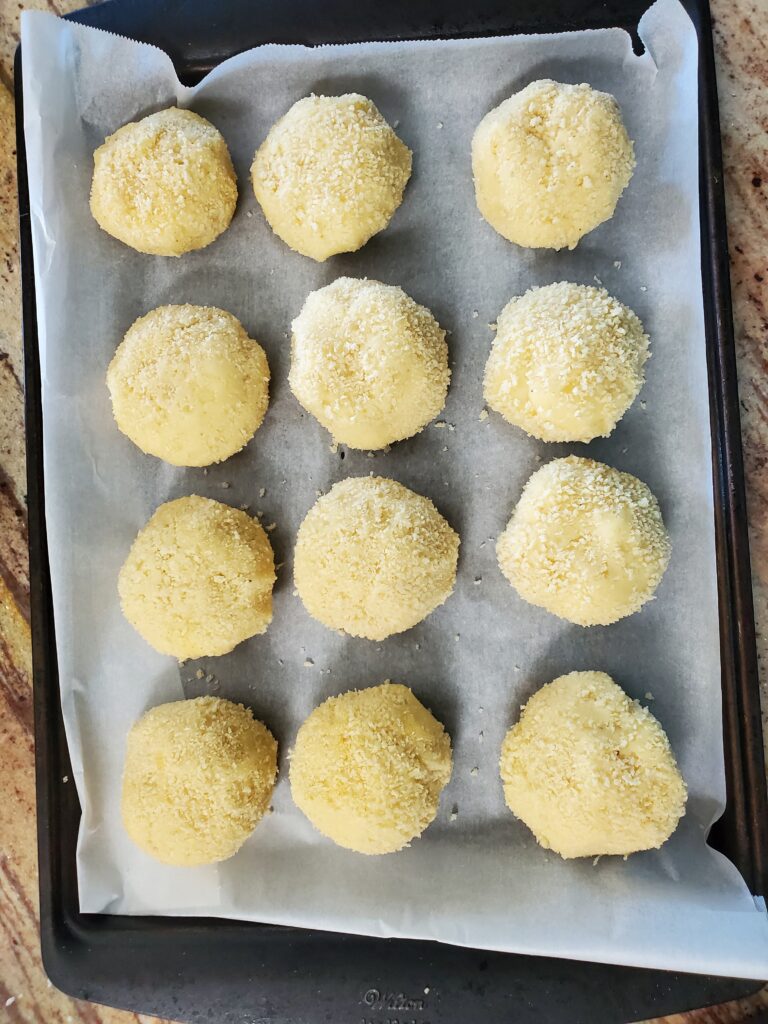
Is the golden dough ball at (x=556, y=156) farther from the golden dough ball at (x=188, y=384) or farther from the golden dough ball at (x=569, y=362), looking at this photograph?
the golden dough ball at (x=188, y=384)

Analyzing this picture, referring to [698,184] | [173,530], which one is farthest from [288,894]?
[698,184]

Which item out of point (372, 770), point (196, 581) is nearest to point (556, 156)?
point (196, 581)

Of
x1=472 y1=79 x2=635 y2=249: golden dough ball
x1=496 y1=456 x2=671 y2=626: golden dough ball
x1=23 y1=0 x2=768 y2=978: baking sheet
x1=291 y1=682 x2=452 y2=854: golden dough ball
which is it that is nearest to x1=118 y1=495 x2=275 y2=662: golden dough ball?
x1=23 y1=0 x2=768 y2=978: baking sheet

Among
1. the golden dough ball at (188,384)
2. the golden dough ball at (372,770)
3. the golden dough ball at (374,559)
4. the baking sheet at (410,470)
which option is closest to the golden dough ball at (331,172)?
the baking sheet at (410,470)

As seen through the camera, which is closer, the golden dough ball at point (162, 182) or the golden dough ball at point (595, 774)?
the golden dough ball at point (595, 774)

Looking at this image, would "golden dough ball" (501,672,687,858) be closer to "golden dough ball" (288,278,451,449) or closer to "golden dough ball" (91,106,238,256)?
"golden dough ball" (288,278,451,449)

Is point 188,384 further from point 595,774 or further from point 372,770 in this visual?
point 595,774
